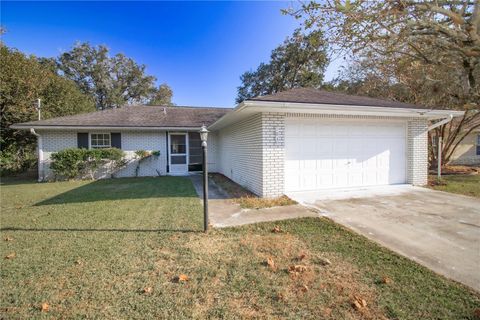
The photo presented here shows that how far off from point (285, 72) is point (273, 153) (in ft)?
70.9

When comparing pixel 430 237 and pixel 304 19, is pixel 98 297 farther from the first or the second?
pixel 304 19

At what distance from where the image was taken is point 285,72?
25.9 metres

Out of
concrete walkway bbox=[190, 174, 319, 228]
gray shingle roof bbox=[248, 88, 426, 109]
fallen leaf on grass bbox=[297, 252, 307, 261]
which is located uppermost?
gray shingle roof bbox=[248, 88, 426, 109]

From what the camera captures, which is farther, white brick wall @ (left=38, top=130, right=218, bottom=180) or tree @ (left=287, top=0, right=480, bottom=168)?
white brick wall @ (left=38, top=130, right=218, bottom=180)

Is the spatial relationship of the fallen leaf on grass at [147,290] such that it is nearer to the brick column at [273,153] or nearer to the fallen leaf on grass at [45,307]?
the fallen leaf on grass at [45,307]

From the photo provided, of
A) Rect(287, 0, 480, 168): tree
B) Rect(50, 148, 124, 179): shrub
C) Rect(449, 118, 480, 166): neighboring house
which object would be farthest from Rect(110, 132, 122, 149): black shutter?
Rect(449, 118, 480, 166): neighboring house

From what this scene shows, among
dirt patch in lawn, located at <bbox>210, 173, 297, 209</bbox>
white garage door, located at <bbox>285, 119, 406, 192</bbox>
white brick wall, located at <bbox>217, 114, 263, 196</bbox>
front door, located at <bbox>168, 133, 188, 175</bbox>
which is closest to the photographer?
dirt patch in lawn, located at <bbox>210, 173, 297, 209</bbox>

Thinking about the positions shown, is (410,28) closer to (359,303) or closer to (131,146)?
(359,303)

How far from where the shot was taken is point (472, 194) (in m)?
7.01

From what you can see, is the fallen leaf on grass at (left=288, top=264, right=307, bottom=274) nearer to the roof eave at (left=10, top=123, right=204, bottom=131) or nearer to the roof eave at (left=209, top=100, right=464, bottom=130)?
the roof eave at (left=209, top=100, right=464, bottom=130)

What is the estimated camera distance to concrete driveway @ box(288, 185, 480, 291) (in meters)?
3.11

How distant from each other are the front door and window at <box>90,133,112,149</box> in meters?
3.03

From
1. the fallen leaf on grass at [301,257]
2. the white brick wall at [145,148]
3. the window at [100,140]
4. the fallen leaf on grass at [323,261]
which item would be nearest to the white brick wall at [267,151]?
the fallen leaf on grass at [301,257]

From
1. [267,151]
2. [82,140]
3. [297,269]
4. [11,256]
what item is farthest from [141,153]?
[297,269]
